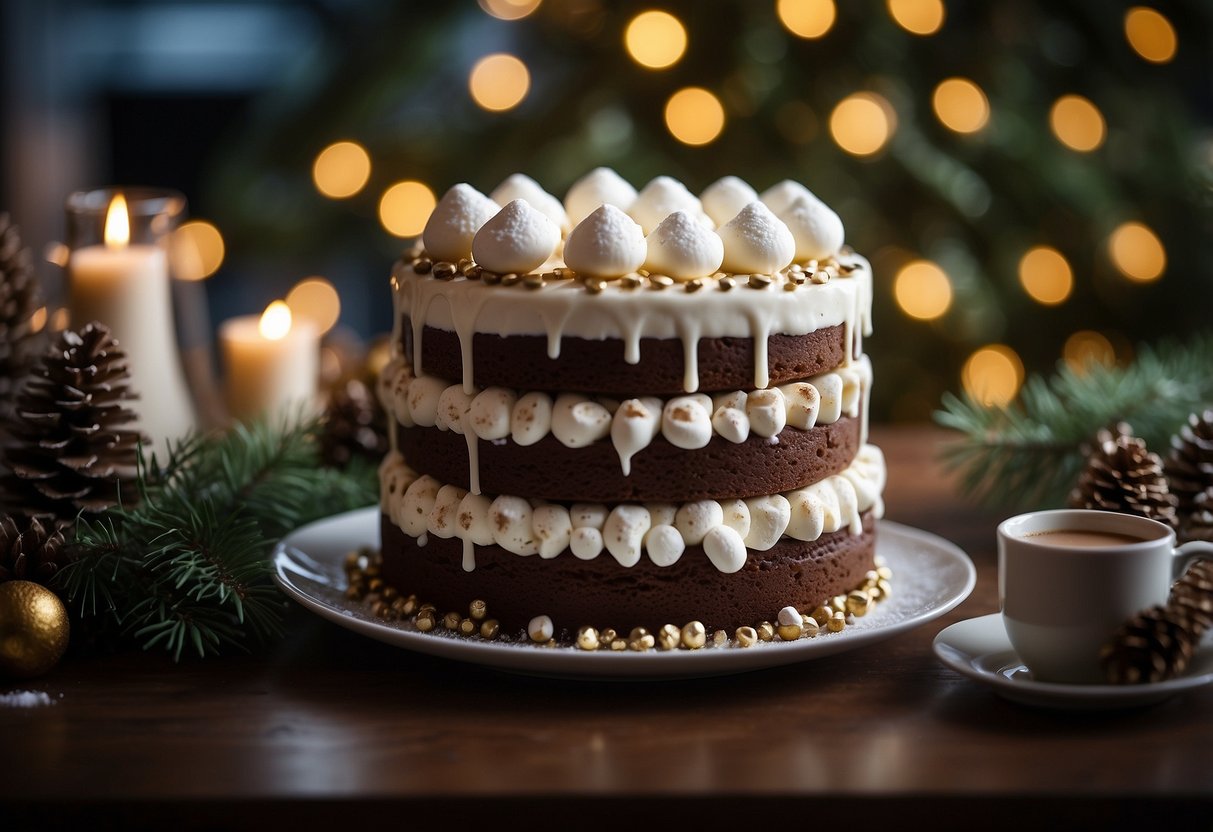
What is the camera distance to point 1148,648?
1117 mm

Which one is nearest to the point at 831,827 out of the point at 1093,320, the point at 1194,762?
the point at 1194,762

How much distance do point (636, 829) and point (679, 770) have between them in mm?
61

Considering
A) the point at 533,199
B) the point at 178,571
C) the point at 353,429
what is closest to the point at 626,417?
the point at 533,199

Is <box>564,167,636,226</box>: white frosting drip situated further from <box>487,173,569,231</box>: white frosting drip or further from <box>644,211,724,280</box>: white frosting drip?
<box>644,211,724,280</box>: white frosting drip

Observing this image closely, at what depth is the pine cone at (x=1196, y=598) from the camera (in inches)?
44.8

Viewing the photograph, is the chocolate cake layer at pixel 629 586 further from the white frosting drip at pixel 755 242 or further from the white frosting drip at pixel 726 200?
the white frosting drip at pixel 726 200

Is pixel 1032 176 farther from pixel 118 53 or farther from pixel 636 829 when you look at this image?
pixel 118 53

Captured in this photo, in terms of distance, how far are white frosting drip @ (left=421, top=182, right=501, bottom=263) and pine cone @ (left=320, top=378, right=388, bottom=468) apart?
52cm

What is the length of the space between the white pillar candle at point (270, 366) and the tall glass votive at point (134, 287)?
0.20 meters

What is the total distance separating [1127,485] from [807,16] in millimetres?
1281

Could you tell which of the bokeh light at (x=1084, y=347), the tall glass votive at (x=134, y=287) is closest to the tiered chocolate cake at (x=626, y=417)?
the tall glass votive at (x=134, y=287)

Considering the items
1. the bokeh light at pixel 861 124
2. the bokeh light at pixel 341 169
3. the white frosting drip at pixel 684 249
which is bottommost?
the white frosting drip at pixel 684 249

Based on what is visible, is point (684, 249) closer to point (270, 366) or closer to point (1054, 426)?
point (1054, 426)

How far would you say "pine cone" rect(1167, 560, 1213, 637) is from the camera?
3.74 ft
